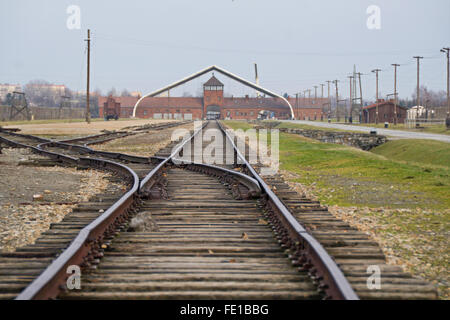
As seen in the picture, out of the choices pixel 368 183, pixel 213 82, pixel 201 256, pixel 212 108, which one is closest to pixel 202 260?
pixel 201 256

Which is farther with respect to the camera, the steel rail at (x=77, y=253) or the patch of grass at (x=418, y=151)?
the patch of grass at (x=418, y=151)

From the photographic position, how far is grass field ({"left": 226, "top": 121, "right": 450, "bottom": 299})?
543cm

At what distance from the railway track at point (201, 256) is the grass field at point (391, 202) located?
0.75 meters

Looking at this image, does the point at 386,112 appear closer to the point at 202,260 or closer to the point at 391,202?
the point at 391,202

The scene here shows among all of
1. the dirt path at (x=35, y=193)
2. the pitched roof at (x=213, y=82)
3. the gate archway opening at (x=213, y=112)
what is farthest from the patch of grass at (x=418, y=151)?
the pitched roof at (x=213, y=82)

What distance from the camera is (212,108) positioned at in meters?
140

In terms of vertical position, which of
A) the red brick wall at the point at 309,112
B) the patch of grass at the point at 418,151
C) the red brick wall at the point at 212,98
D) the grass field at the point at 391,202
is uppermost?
the red brick wall at the point at 212,98

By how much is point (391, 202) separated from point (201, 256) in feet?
17.1

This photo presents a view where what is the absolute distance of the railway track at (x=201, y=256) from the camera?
3656mm

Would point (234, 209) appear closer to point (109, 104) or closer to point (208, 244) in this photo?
point (208, 244)

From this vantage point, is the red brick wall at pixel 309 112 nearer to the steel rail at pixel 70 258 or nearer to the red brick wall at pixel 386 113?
the red brick wall at pixel 386 113

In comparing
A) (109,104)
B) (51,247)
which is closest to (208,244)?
(51,247)

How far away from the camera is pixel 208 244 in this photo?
5.02m
